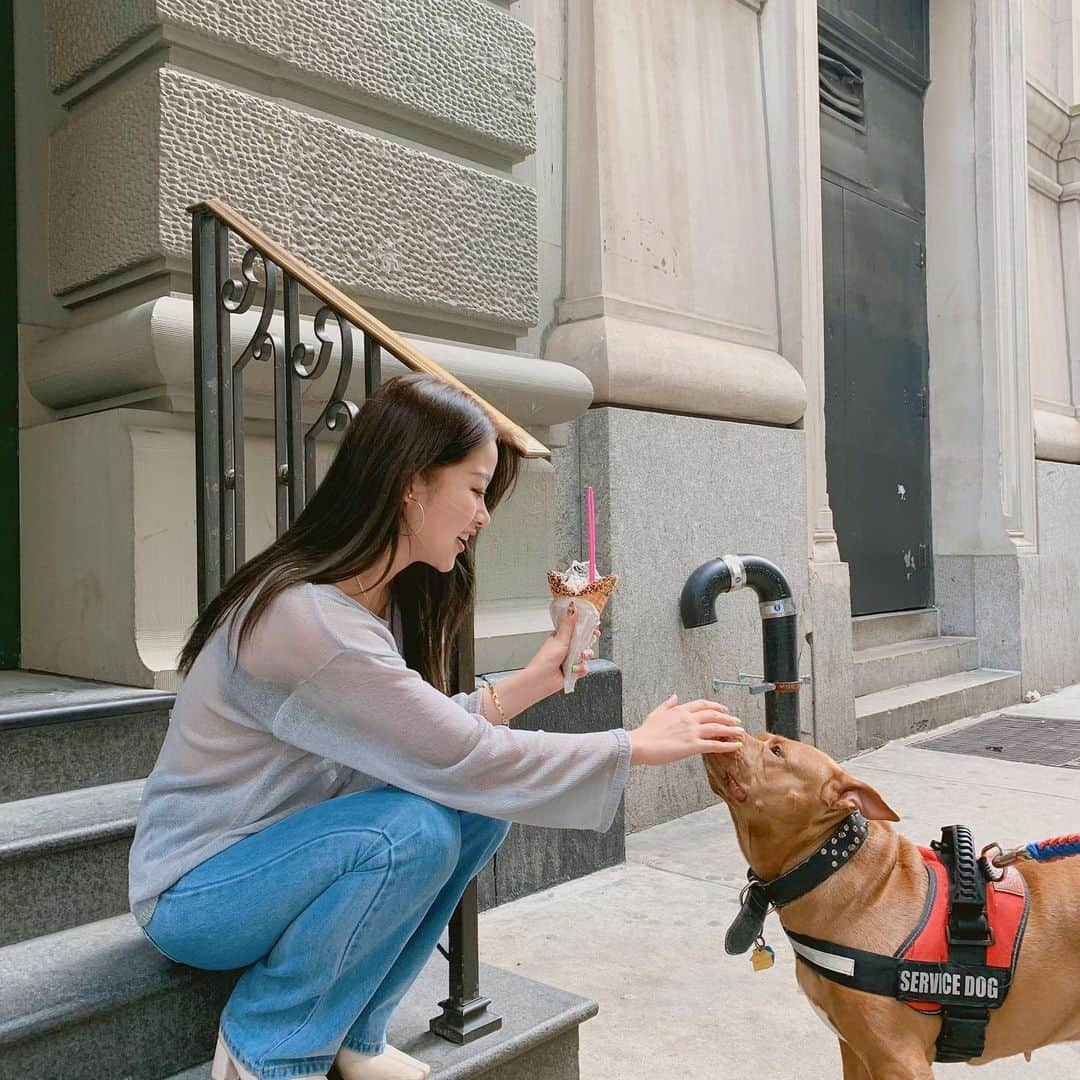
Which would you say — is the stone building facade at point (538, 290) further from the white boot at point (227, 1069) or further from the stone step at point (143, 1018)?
the white boot at point (227, 1069)

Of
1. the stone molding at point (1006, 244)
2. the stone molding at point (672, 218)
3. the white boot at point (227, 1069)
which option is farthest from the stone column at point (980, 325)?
the white boot at point (227, 1069)

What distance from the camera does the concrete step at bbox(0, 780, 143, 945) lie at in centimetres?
226

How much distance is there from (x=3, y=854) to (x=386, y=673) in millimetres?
1005

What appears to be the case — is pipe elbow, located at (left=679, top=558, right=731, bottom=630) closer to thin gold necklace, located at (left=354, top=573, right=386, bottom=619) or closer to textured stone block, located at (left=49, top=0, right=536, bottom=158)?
textured stone block, located at (left=49, top=0, right=536, bottom=158)

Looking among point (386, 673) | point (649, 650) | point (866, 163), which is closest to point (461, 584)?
point (386, 673)

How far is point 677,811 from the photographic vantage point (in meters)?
4.81

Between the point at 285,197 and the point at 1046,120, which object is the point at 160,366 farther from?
the point at 1046,120

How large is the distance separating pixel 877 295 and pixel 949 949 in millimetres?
6266

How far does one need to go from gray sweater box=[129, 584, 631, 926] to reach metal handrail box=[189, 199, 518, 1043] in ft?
2.25

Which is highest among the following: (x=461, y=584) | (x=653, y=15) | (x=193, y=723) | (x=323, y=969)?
(x=653, y=15)

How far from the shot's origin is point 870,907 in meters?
2.06

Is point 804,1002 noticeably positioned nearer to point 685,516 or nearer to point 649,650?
point 649,650

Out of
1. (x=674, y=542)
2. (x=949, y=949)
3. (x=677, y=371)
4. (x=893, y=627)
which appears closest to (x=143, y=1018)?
(x=949, y=949)

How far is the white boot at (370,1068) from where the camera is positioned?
200 cm
